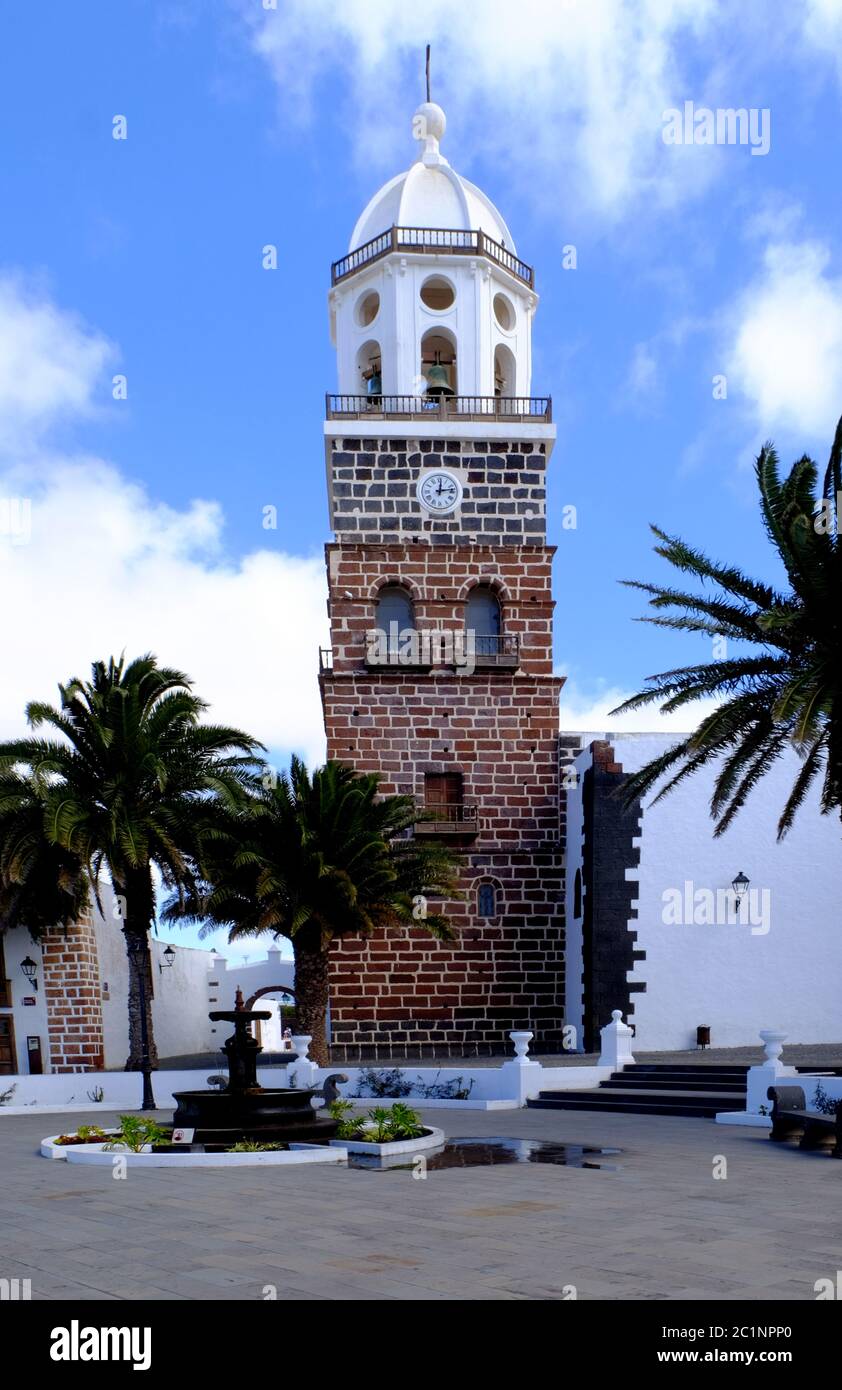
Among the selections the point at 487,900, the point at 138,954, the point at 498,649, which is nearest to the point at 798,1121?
the point at 138,954

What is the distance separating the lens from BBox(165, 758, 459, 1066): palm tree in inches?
953

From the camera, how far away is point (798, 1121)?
49.9ft

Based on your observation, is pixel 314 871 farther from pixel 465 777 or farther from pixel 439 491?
pixel 439 491

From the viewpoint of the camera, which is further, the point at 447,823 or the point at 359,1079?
the point at 447,823

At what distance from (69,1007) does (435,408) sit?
602 inches

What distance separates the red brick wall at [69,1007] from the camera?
28094 mm

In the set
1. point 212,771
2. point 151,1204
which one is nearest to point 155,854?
point 212,771

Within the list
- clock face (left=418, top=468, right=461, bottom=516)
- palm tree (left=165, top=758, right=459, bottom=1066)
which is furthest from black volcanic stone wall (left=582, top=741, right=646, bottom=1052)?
clock face (left=418, top=468, right=461, bottom=516)

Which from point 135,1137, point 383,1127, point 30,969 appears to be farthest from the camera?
point 30,969

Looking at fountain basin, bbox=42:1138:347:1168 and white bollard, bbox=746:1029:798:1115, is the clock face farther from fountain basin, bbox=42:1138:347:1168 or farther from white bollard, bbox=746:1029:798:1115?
fountain basin, bbox=42:1138:347:1168

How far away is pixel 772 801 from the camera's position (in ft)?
85.4

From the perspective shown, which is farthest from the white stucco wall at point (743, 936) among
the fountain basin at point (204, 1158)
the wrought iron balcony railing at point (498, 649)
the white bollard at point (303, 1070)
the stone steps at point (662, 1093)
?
the fountain basin at point (204, 1158)
